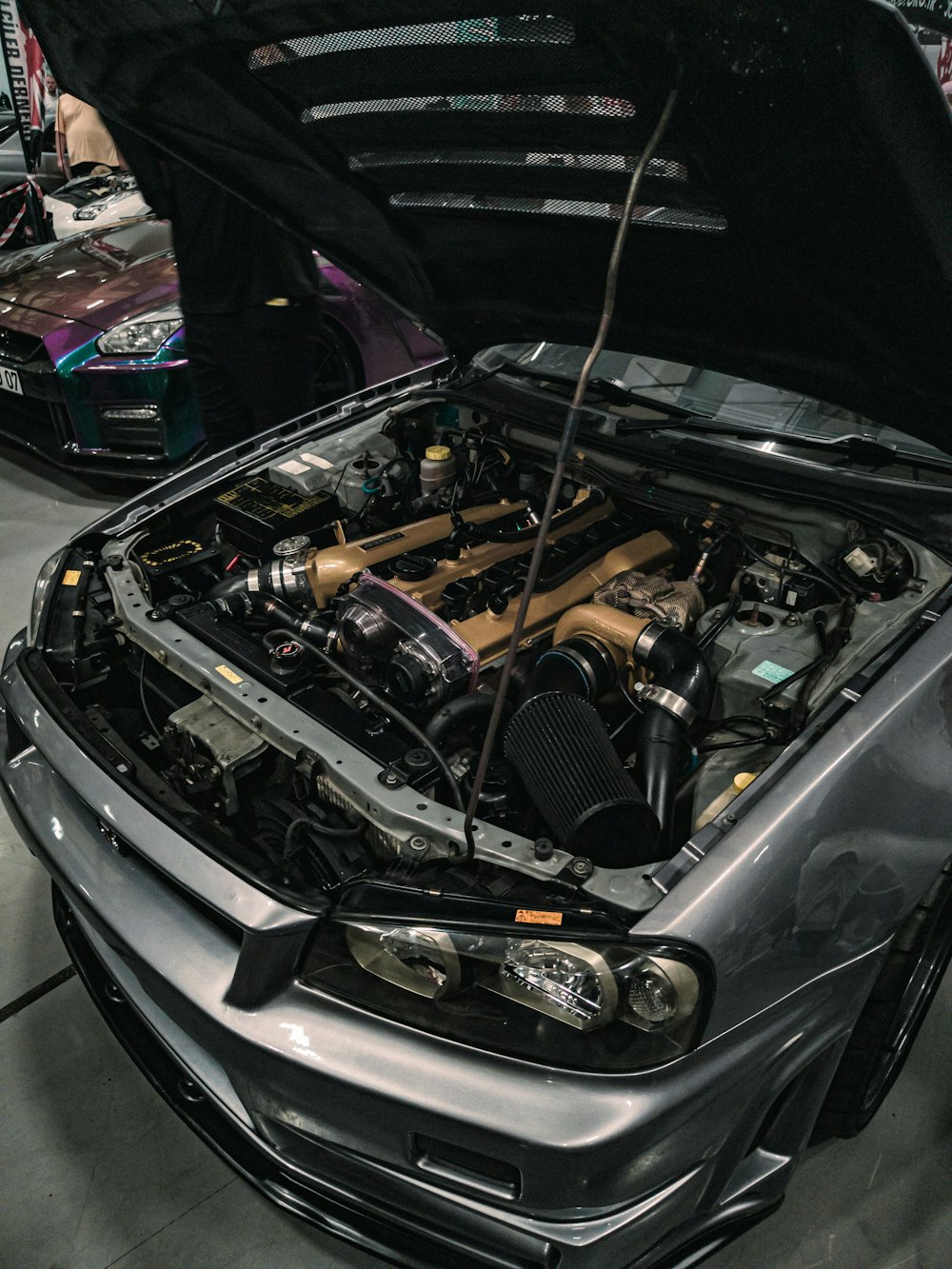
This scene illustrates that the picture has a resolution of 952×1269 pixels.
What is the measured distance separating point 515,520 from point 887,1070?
4.40ft

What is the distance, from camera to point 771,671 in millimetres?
1532

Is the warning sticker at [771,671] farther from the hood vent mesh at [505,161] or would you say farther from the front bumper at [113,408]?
the front bumper at [113,408]

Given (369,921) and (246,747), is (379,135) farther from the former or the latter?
(369,921)

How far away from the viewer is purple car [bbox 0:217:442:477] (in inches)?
143

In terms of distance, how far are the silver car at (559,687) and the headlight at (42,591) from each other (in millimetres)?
12

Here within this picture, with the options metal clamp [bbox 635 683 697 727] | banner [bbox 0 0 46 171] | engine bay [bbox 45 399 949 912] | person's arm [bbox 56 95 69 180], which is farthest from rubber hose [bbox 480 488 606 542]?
banner [bbox 0 0 46 171]

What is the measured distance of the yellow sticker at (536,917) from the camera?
3.58 ft

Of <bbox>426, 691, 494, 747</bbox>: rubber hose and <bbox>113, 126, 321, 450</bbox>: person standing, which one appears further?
<bbox>113, 126, 321, 450</bbox>: person standing

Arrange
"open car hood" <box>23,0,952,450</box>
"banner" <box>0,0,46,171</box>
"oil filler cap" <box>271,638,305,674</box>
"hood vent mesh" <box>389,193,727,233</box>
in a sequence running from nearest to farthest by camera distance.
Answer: "open car hood" <box>23,0,952,450</box>
"hood vent mesh" <box>389,193,727,233</box>
"oil filler cap" <box>271,638,305,674</box>
"banner" <box>0,0,46,171</box>

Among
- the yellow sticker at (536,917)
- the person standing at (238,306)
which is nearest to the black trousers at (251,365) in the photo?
the person standing at (238,306)

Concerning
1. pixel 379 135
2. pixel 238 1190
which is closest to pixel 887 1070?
pixel 238 1190

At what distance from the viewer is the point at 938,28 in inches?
49.5

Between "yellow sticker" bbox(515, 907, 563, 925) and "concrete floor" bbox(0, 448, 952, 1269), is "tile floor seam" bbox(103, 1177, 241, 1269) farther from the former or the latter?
"yellow sticker" bbox(515, 907, 563, 925)

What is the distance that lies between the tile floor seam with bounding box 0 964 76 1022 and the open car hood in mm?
1678
